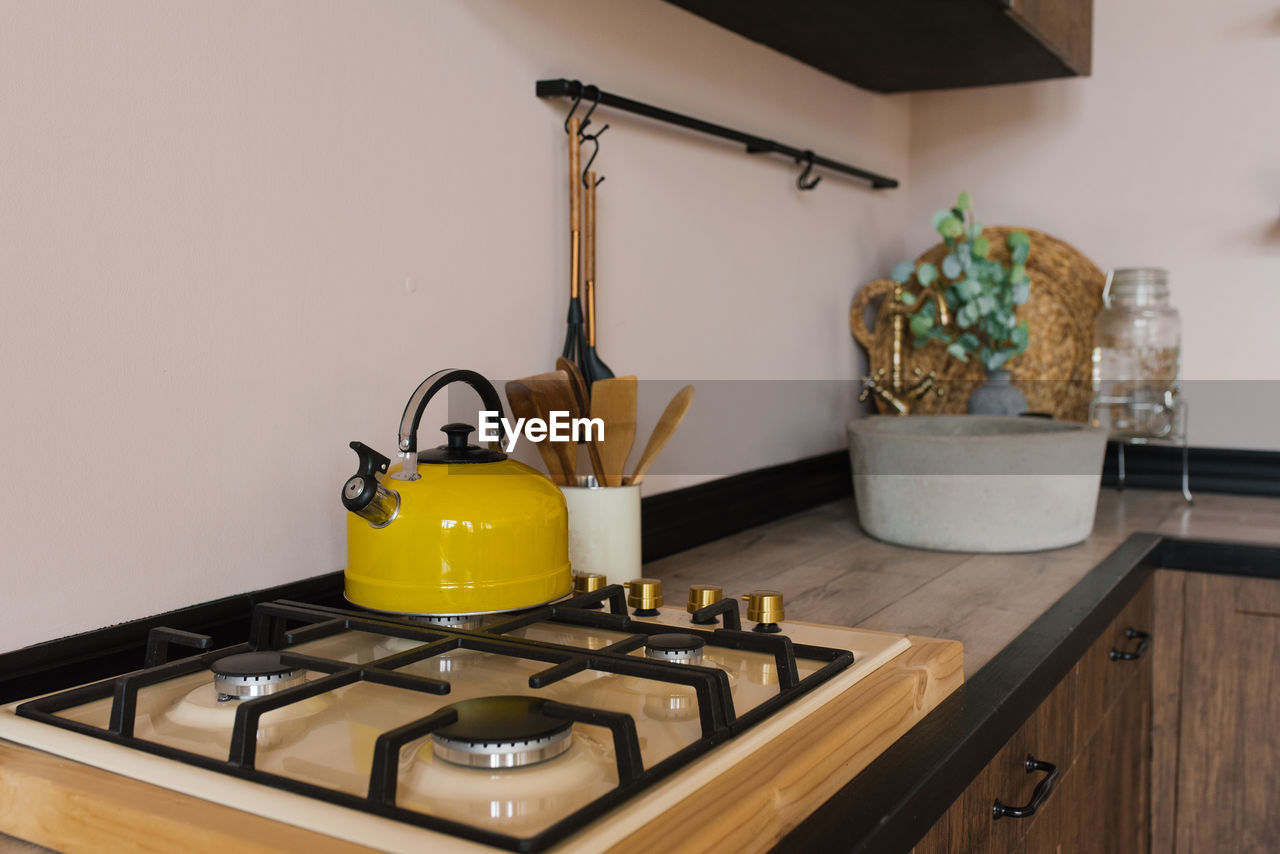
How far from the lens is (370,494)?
76cm

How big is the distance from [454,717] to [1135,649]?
3.46ft

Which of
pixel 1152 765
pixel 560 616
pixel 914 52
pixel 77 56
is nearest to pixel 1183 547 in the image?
pixel 1152 765

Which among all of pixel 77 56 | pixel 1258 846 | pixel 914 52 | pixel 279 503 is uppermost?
pixel 914 52

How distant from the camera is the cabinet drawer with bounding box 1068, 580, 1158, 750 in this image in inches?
42.9

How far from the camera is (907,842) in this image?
63 centimetres

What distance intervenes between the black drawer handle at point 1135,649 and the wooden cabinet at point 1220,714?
0.07 m

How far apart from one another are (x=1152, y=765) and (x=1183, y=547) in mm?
303

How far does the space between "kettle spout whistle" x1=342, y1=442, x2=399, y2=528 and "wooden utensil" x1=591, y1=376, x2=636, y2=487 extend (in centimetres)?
29

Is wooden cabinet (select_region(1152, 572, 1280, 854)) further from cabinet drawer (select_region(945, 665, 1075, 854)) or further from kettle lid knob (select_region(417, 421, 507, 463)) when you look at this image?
kettle lid knob (select_region(417, 421, 507, 463))

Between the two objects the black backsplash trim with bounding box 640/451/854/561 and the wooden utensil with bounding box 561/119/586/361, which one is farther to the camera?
the black backsplash trim with bounding box 640/451/854/561

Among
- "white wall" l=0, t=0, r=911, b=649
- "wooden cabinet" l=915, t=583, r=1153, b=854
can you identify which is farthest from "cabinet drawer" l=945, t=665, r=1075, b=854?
"white wall" l=0, t=0, r=911, b=649

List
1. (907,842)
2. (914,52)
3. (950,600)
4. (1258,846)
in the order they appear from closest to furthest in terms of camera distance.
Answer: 1. (907,842)
2. (950,600)
3. (1258,846)
4. (914,52)

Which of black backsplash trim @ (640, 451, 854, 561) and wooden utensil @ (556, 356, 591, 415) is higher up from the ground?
wooden utensil @ (556, 356, 591, 415)

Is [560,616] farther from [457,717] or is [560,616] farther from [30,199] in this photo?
[30,199]
